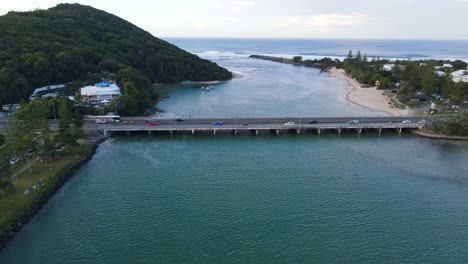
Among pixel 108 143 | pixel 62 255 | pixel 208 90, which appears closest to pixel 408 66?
pixel 208 90

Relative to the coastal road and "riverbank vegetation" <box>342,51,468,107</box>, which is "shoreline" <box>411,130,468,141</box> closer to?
the coastal road

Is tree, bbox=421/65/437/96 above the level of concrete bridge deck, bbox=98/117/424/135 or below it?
above

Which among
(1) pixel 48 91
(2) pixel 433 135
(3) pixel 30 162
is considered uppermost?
(1) pixel 48 91

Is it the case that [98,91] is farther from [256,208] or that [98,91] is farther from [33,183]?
[256,208]

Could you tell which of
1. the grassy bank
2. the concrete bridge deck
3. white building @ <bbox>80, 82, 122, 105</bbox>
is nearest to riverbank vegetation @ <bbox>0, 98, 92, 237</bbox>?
the grassy bank

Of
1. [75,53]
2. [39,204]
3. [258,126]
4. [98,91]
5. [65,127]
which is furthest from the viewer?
[75,53]

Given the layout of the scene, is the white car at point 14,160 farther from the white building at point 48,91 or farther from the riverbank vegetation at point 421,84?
the riverbank vegetation at point 421,84

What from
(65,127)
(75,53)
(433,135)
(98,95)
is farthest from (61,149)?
(75,53)
